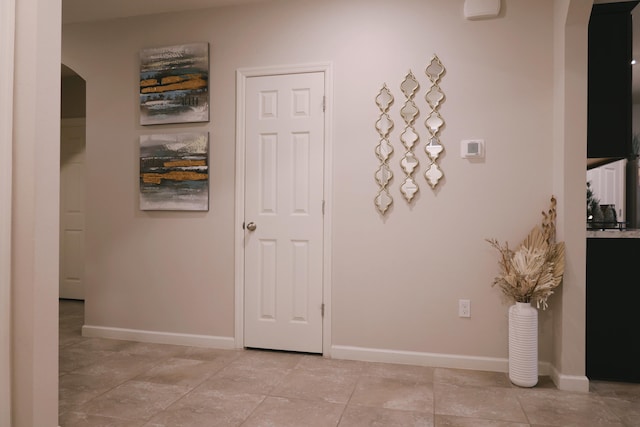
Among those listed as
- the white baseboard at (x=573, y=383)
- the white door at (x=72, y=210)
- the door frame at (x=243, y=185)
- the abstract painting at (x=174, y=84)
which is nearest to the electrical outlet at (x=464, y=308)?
the white baseboard at (x=573, y=383)

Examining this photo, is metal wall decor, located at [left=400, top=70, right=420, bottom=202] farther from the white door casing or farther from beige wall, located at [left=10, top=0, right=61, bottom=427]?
beige wall, located at [left=10, top=0, right=61, bottom=427]

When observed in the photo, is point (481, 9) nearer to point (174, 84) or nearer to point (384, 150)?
point (384, 150)

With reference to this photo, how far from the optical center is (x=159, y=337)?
373 centimetres

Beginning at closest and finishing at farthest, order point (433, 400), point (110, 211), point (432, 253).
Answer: point (433, 400)
point (432, 253)
point (110, 211)

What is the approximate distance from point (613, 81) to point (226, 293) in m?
3.14

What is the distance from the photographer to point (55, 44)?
2025 millimetres

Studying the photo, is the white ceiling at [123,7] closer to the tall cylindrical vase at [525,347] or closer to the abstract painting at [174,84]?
the abstract painting at [174,84]

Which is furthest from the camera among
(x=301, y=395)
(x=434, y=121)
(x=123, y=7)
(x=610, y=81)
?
(x=123, y=7)

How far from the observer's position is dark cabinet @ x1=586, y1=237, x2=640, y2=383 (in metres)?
2.83

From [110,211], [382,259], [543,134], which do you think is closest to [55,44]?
[110,211]

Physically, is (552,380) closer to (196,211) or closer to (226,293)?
(226,293)

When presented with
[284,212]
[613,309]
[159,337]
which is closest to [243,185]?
[284,212]

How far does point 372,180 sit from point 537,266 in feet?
4.04

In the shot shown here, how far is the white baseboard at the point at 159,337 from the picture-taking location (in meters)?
3.58
